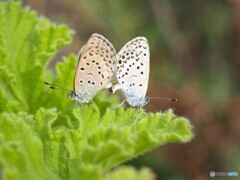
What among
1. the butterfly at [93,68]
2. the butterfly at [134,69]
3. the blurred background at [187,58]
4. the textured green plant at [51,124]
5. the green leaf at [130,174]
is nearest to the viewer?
the green leaf at [130,174]

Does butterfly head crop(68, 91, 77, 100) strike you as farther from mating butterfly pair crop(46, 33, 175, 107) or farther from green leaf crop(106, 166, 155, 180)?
green leaf crop(106, 166, 155, 180)

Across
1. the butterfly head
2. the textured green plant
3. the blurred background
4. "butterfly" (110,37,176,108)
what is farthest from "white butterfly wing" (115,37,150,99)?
the blurred background

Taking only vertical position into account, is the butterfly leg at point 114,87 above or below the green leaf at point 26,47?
below

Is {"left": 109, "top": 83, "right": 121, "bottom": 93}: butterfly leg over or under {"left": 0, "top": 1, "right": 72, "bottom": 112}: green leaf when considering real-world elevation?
under

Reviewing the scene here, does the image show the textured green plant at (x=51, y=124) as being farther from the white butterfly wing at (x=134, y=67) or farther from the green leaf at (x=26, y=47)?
the white butterfly wing at (x=134, y=67)

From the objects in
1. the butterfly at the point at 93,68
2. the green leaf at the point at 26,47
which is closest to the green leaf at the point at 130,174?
the butterfly at the point at 93,68
